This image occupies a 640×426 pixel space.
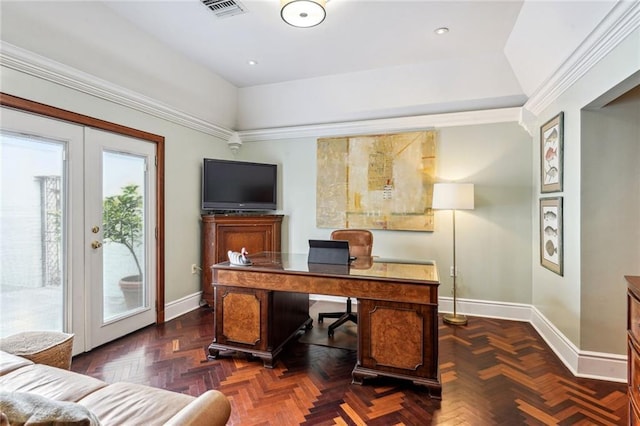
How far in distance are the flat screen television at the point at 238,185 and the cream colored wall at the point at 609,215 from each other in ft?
11.4

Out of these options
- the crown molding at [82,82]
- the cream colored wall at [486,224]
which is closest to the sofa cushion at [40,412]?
the crown molding at [82,82]

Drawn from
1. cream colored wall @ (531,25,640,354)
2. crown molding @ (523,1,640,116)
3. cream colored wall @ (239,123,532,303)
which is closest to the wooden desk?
cream colored wall @ (531,25,640,354)

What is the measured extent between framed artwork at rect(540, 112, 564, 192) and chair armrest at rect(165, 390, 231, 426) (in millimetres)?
3099

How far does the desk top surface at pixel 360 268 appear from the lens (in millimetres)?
2262

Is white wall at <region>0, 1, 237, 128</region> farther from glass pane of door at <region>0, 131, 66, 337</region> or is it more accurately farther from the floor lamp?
the floor lamp

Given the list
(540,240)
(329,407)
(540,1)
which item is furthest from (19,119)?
(540,240)

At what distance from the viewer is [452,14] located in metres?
2.63

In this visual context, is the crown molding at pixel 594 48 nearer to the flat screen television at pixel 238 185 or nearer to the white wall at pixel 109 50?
the flat screen television at pixel 238 185

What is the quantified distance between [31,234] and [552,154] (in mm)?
4519

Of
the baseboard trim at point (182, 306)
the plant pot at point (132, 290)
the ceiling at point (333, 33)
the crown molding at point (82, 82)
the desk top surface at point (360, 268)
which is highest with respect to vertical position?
the ceiling at point (333, 33)

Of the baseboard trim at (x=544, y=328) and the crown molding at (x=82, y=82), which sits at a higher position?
the crown molding at (x=82, y=82)

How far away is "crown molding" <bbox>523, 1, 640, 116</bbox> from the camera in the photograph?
5.98ft

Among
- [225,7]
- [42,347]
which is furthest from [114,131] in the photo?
[42,347]

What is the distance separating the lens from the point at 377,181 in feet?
13.5
